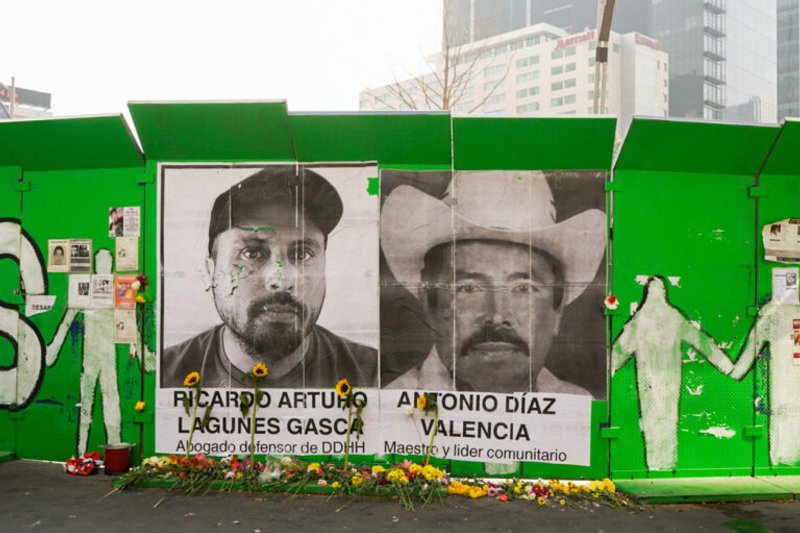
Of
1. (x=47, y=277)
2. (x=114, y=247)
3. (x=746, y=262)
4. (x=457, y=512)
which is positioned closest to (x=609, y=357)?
(x=746, y=262)

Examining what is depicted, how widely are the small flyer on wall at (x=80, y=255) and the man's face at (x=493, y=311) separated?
335 centimetres

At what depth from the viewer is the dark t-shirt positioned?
21.7 ft

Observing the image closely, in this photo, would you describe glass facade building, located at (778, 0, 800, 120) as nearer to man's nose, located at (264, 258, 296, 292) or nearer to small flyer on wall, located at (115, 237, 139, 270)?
man's nose, located at (264, 258, 296, 292)

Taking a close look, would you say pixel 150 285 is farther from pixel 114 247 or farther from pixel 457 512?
pixel 457 512

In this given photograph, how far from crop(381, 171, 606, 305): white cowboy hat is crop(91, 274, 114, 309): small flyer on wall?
2721mm

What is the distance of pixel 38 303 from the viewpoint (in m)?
7.04

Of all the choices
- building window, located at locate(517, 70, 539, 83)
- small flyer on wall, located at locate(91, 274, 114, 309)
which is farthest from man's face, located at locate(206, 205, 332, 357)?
building window, located at locate(517, 70, 539, 83)

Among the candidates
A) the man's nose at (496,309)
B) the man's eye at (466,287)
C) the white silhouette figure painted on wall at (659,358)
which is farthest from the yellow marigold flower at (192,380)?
the white silhouette figure painted on wall at (659,358)

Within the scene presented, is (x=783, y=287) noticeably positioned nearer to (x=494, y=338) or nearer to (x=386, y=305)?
(x=494, y=338)

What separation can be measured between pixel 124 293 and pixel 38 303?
963 millimetres

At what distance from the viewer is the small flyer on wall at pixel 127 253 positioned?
684 centimetres

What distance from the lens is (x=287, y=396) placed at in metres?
6.65

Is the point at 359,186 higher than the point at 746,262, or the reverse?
the point at 359,186

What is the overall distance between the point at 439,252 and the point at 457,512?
232 cm
